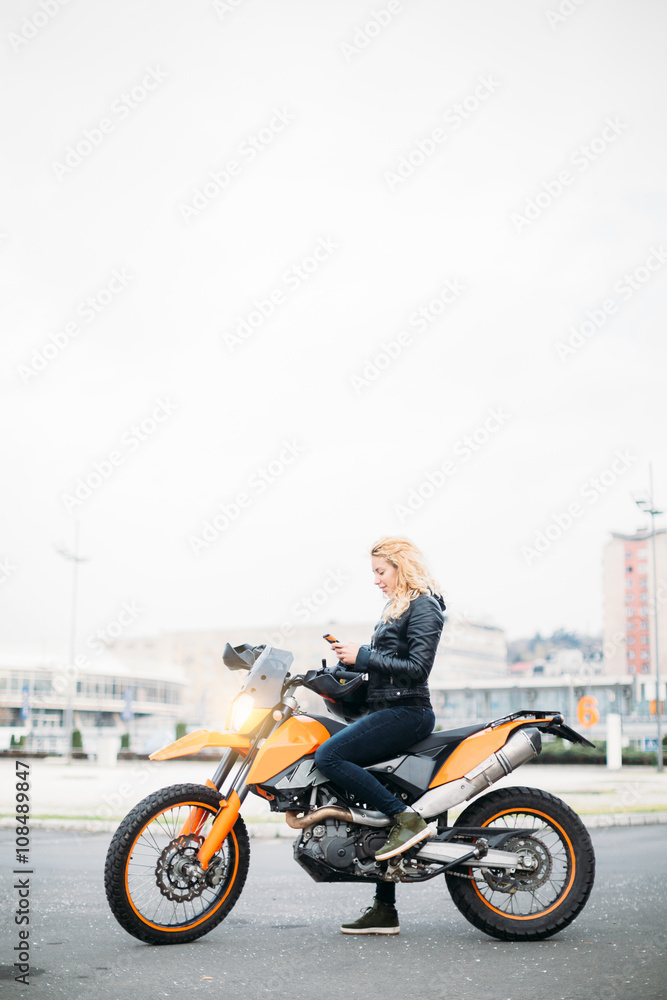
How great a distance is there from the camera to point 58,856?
855 centimetres

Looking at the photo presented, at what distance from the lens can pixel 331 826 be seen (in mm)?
4793

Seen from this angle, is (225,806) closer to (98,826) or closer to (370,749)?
(370,749)

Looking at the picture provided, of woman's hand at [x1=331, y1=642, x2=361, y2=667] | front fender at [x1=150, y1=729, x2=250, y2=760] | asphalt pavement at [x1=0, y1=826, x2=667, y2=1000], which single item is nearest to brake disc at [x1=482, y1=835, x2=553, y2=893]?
asphalt pavement at [x1=0, y1=826, x2=667, y2=1000]

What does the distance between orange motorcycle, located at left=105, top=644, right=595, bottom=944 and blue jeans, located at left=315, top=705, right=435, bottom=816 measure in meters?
0.09

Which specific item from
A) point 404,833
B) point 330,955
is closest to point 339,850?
point 404,833

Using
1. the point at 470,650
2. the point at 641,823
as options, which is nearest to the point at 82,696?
the point at 470,650

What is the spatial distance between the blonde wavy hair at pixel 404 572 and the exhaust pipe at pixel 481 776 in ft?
2.93

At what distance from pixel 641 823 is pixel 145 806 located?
32.5 ft

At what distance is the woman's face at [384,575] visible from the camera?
17.0 feet

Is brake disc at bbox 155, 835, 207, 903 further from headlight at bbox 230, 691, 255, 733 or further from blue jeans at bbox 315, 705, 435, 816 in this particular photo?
blue jeans at bbox 315, 705, 435, 816

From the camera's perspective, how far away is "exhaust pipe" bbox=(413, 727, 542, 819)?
493 cm

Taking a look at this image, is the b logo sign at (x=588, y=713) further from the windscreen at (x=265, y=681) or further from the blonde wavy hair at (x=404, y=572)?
the windscreen at (x=265, y=681)

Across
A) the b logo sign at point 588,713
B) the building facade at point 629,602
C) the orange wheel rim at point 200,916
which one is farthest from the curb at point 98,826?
the building facade at point 629,602

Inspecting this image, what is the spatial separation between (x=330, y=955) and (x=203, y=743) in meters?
1.16
